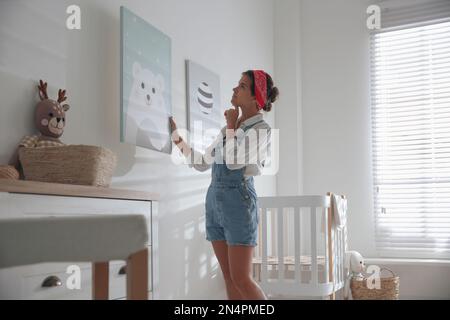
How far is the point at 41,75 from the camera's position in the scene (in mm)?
1695

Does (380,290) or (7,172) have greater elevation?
(7,172)

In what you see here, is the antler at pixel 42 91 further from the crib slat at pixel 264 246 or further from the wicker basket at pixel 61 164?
the crib slat at pixel 264 246

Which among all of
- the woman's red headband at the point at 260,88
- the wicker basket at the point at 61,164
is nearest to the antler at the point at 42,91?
the wicker basket at the point at 61,164

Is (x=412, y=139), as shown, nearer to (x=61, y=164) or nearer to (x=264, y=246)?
(x=264, y=246)

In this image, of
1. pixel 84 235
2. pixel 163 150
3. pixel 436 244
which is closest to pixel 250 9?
pixel 163 150

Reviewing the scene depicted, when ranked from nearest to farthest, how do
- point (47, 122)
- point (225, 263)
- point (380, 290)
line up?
1. point (47, 122)
2. point (225, 263)
3. point (380, 290)

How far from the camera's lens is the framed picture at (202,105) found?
2.67 m

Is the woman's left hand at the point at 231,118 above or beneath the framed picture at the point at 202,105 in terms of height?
beneath

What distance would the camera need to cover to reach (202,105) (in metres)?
2.80

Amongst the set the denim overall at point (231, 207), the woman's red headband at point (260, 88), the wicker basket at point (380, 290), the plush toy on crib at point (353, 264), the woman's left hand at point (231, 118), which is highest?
the woman's red headband at point (260, 88)

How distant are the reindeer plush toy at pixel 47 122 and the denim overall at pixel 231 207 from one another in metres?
0.57

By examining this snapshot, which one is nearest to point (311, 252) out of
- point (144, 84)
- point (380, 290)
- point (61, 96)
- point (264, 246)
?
point (264, 246)

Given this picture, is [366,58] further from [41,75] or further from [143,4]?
[41,75]

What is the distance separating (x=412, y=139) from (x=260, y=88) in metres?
2.04
